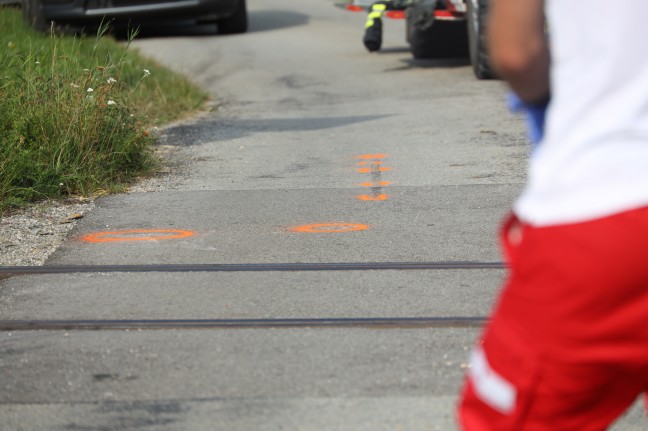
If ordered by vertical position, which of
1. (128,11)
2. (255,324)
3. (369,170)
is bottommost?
(128,11)

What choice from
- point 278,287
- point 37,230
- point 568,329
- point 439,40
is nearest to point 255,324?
point 278,287

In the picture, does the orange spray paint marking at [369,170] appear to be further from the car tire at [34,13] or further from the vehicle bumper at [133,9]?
the car tire at [34,13]

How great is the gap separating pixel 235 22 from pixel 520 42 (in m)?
16.5

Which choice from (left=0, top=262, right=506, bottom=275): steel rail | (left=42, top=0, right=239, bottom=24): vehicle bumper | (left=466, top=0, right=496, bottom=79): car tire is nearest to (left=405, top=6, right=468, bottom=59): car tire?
(left=466, top=0, right=496, bottom=79): car tire

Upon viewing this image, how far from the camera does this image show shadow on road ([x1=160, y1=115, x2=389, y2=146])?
32.4ft

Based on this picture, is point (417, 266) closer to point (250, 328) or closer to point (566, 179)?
point (250, 328)

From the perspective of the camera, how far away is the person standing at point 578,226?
5.84 feet

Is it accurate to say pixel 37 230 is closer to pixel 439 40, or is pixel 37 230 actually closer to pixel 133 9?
pixel 439 40

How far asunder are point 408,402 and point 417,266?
5.75 feet

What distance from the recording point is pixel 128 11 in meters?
15.6

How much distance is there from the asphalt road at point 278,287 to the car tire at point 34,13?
4707 millimetres

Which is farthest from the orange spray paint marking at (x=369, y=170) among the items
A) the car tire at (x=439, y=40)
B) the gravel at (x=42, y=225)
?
the car tire at (x=439, y=40)

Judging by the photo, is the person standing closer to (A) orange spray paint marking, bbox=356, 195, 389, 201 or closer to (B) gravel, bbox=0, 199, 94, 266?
(B) gravel, bbox=0, 199, 94, 266

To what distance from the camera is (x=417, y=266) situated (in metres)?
5.41
